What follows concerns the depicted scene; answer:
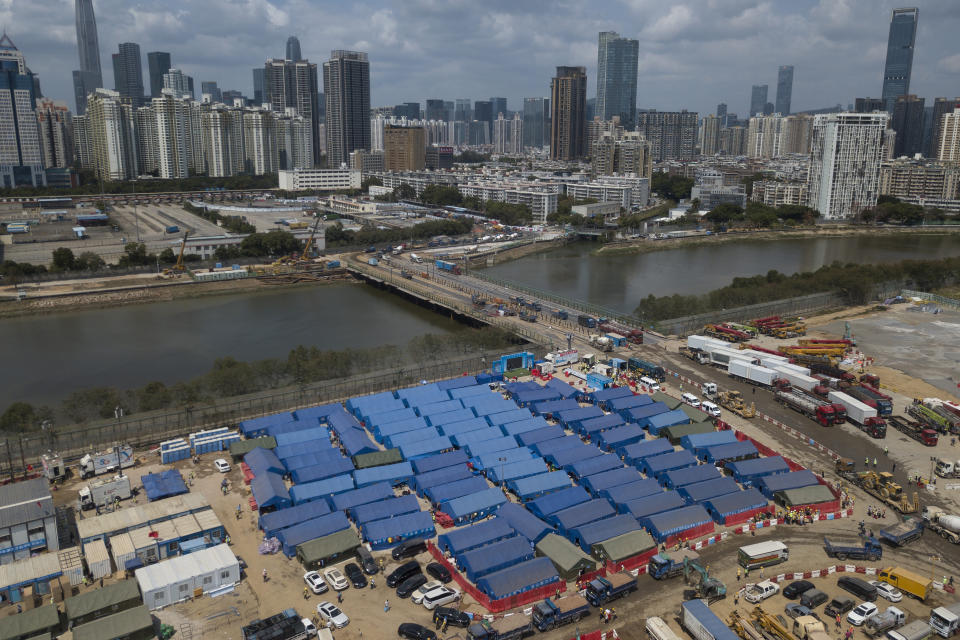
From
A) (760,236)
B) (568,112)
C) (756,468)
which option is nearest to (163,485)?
(756,468)

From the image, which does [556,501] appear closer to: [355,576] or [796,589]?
[355,576]

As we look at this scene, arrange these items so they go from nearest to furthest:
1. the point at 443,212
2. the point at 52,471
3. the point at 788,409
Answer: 1. the point at 52,471
2. the point at 788,409
3. the point at 443,212

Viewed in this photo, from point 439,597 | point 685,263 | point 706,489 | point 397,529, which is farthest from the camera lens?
point 685,263

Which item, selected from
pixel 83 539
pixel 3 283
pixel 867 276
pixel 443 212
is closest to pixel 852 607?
pixel 83 539

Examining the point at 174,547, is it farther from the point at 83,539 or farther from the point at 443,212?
the point at 443,212

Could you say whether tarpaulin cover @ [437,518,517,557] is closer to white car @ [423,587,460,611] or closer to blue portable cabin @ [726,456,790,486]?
white car @ [423,587,460,611]

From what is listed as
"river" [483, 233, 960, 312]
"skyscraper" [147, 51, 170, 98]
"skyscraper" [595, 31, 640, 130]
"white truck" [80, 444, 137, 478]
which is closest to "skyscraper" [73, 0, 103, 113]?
"skyscraper" [147, 51, 170, 98]

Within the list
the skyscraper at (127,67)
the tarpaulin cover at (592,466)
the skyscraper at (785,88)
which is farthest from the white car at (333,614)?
the skyscraper at (785,88)
